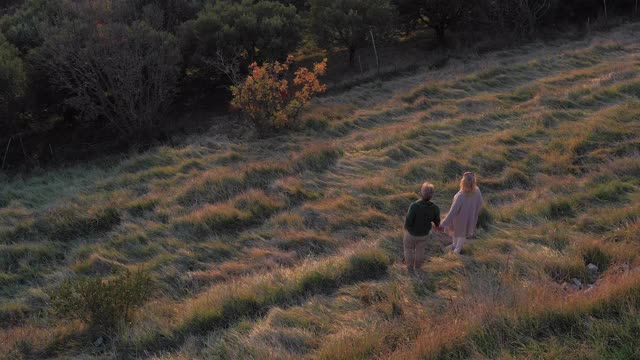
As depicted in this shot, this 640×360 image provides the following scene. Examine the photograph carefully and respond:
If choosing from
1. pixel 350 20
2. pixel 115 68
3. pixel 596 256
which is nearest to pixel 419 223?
pixel 596 256

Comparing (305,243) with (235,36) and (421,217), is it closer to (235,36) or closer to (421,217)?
(421,217)

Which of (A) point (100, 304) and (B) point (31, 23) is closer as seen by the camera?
(A) point (100, 304)

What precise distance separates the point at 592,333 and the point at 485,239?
343 cm

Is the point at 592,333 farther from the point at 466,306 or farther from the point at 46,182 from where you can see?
the point at 46,182

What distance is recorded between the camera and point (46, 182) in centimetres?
1423

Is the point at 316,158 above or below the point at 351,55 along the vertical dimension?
below

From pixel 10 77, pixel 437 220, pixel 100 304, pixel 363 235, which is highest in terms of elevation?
pixel 10 77

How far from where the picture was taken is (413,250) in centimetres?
686

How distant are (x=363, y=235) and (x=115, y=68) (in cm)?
1151

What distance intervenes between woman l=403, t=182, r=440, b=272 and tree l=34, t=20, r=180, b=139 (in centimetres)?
1241

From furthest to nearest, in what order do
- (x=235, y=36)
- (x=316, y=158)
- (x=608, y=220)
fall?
(x=235, y=36), (x=316, y=158), (x=608, y=220)

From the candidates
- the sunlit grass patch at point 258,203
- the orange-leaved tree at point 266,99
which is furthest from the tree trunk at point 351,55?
the sunlit grass patch at point 258,203

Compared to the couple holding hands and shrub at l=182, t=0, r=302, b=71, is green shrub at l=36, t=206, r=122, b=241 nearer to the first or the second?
the couple holding hands

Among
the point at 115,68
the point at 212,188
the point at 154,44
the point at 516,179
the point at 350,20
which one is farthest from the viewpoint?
the point at 350,20
